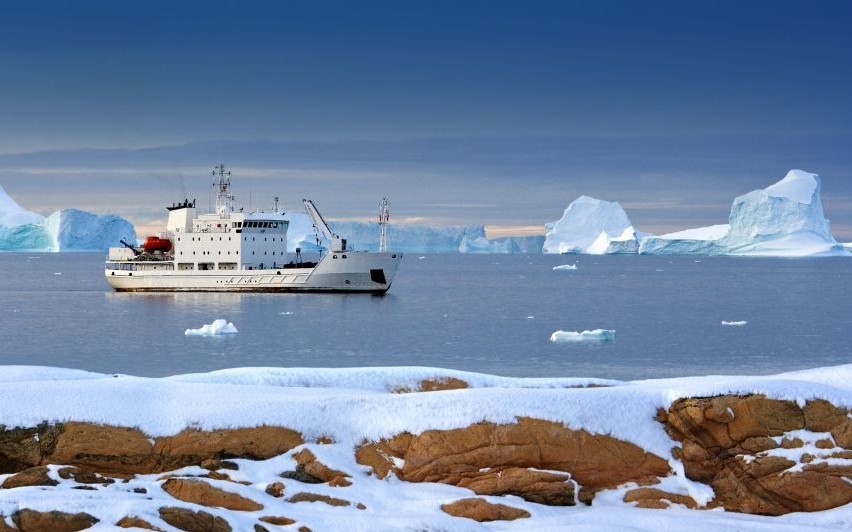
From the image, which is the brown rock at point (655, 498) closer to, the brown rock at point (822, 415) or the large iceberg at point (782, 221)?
the brown rock at point (822, 415)

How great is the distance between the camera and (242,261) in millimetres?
65750

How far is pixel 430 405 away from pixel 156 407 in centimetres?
358

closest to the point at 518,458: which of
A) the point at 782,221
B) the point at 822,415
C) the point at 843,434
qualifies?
the point at 822,415

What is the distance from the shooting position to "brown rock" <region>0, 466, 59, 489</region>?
1152cm

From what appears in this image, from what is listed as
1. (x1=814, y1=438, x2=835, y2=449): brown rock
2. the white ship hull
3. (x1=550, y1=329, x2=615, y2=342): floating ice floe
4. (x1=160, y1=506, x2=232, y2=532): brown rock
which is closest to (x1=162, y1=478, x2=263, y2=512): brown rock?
(x1=160, y1=506, x2=232, y2=532): brown rock

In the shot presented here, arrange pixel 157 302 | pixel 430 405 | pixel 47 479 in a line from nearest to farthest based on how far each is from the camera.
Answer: pixel 47 479 < pixel 430 405 < pixel 157 302

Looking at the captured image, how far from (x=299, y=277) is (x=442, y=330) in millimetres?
22439

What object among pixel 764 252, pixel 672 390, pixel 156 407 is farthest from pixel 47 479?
pixel 764 252

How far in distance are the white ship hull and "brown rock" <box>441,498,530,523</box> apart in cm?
5261

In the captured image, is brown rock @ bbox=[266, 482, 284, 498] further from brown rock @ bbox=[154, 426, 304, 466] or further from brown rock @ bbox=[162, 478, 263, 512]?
brown rock @ bbox=[154, 426, 304, 466]

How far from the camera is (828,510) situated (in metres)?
12.1

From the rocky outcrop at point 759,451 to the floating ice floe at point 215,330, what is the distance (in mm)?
28901

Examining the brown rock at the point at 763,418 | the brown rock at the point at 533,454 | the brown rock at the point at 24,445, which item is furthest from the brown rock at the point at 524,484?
the brown rock at the point at 24,445

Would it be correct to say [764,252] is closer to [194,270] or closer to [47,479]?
[194,270]
